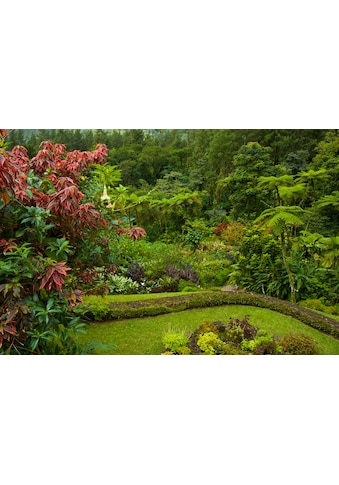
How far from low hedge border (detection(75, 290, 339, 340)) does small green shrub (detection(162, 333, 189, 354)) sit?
44 cm

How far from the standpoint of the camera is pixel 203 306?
5.61 m

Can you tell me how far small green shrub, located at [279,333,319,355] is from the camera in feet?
17.0

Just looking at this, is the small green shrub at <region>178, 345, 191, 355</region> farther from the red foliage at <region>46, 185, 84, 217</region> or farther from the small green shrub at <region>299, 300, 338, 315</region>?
the red foliage at <region>46, 185, 84, 217</region>

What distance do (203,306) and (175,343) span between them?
68 centimetres

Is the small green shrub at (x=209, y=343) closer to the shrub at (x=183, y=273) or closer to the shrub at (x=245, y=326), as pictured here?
the shrub at (x=245, y=326)

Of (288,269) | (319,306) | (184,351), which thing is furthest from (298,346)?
(184,351)

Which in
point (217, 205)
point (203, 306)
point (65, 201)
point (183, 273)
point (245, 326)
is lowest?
point (245, 326)

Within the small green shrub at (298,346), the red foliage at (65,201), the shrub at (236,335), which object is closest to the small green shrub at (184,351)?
the shrub at (236,335)

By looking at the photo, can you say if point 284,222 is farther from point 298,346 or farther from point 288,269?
point 298,346

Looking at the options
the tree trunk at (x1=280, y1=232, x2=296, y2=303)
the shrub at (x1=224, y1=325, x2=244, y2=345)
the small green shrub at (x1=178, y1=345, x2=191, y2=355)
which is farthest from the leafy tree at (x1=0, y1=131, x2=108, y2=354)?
the tree trunk at (x1=280, y1=232, x2=296, y2=303)

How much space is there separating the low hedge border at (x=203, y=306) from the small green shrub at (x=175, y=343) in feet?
1.43

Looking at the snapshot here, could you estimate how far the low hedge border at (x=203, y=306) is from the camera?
17.8 ft
